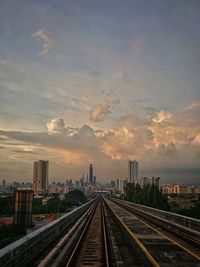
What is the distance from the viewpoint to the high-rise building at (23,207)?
50906 millimetres

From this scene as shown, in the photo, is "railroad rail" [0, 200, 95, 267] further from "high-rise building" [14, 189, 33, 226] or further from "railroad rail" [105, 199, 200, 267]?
"high-rise building" [14, 189, 33, 226]

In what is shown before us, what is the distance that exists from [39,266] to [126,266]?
3.18 m

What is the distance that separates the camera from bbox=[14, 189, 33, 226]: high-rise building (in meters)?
50.9

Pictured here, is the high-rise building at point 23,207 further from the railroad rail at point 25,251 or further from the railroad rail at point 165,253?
the railroad rail at point 25,251

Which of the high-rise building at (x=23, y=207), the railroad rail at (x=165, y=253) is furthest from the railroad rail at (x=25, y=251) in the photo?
the high-rise building at (x=23, y=207)

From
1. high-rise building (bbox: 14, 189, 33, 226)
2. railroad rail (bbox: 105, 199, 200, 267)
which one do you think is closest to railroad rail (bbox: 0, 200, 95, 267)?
railroad rail (bbox: 105, 199, 200, 267)

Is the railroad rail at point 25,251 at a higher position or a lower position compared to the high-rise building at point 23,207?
higher

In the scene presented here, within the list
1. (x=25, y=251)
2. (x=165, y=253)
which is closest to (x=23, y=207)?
(x=165, y=253)

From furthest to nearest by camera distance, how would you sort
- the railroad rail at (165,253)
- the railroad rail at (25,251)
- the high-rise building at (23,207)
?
the high-rise building at (23,207)
the railroad rail at (165,253)
the railroad rail at (25,251)

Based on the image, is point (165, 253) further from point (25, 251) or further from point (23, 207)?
point (23, 207)

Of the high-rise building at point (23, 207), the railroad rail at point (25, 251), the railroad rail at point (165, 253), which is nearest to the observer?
the railroad rail at point (25, 251)

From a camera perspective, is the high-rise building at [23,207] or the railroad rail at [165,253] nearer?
the railroad rail at [165,253]

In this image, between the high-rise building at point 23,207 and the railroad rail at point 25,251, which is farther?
the high-rise building at point 23,207

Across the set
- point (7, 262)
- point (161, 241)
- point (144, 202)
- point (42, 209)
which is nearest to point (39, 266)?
Answer: point (7, 262)
